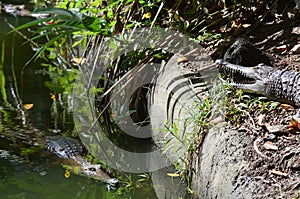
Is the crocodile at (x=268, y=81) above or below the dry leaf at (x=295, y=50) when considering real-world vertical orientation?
below

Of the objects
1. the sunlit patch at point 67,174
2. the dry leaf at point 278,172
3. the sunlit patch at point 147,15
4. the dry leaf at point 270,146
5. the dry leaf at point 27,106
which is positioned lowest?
the sunlit patch at point 67,174

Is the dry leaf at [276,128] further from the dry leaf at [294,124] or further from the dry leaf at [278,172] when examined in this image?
the dry leaf at [278,172]

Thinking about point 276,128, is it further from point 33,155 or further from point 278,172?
point 33,155

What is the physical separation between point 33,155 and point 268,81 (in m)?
1.94

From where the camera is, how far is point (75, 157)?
4.04m

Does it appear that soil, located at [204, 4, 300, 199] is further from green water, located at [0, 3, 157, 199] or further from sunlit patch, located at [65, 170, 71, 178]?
sunlit patch, located at [65, 170, 71, 178]

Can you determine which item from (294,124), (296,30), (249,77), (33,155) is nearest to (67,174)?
(33,155)

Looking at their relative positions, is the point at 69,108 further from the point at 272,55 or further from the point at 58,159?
the point at 272,55

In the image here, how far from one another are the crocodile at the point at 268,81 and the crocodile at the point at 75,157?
3.50 feet

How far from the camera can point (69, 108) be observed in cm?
475

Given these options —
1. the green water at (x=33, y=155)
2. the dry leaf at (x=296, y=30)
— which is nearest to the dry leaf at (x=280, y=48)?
the dry leaf at (x=296, y=30)

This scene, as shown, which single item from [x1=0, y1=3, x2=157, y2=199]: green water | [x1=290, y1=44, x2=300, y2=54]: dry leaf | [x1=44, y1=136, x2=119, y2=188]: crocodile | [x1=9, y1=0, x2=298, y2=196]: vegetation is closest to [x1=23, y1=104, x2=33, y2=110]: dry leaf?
[x1=0, y1=3, x2=157, y2=199]: green water

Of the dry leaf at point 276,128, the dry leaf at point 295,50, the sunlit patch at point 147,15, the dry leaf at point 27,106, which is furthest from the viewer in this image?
the dry leaf at point 27,106

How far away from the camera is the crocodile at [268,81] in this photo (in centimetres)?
302
